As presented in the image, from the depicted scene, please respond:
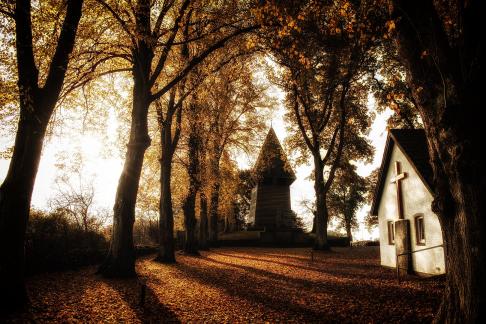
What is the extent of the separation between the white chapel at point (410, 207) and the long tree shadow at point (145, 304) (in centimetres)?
946

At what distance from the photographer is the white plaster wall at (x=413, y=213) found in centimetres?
1350

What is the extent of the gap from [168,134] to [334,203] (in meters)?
38.6

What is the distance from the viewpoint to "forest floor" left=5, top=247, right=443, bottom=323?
24.4ft

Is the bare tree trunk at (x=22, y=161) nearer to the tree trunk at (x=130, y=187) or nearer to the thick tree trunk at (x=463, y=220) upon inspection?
the tree trunk at (x=130, y=187)

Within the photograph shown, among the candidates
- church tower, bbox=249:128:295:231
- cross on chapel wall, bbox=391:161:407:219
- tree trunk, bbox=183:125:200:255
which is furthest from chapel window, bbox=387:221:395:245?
church tower, bbox=249:128:295:231

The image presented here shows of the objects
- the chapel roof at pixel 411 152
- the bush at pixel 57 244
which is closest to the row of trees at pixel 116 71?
the bush at pixel 57 244

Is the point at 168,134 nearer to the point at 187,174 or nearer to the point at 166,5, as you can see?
the point at 187,174

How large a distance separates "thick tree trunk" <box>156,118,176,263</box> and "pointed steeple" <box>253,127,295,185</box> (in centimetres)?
1282

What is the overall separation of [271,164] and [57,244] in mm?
24091

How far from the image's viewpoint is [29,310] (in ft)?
23.2

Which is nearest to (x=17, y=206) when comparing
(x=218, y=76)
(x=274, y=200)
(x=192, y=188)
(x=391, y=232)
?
(x=218, y=76)

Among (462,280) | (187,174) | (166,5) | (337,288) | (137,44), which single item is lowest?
(337,288)

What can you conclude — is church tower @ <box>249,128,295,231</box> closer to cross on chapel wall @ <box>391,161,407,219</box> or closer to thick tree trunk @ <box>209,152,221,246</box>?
thick tree trunk @ <box>209,152,221,246</box>

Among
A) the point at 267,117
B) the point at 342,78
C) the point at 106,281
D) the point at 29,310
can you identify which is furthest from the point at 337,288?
the point at 267,117
